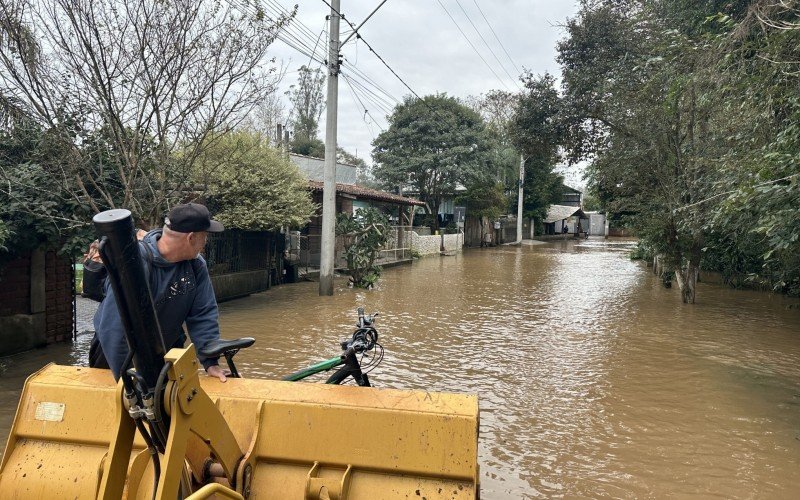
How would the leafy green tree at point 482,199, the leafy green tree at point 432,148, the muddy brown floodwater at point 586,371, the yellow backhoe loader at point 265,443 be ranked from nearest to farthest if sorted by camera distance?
1. the yellow backhoe loader at point 265,443
2. the muddy brown floodwater at point 586,371
3. the leafy green tree at point 432,148
4. the leafy green tree at point 482,199

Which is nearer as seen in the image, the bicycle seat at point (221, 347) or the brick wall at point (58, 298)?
the bicycle seat at point (221, 347)

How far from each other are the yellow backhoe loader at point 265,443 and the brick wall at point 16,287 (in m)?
5.05

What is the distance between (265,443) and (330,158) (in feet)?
37.7

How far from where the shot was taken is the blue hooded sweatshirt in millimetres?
2785

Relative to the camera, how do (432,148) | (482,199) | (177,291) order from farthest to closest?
(482,199), (432,148), (177,291)

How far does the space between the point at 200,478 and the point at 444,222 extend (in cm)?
3550

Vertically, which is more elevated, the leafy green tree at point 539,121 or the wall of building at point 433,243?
the leafy green tree at point 539,121

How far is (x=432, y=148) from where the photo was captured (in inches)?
1312

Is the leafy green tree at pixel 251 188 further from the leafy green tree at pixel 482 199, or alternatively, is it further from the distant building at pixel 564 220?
the distant building at pixel 564 220

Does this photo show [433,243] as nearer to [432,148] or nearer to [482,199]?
[432,148]

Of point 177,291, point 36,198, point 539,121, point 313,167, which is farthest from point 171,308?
point 313,167

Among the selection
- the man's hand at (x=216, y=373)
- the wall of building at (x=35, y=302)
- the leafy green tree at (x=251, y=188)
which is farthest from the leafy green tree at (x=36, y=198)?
the man's hand at (x=216, y=373)

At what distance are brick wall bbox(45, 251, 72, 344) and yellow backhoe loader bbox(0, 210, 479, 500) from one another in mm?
5543

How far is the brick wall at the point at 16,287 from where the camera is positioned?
23.5 feet
